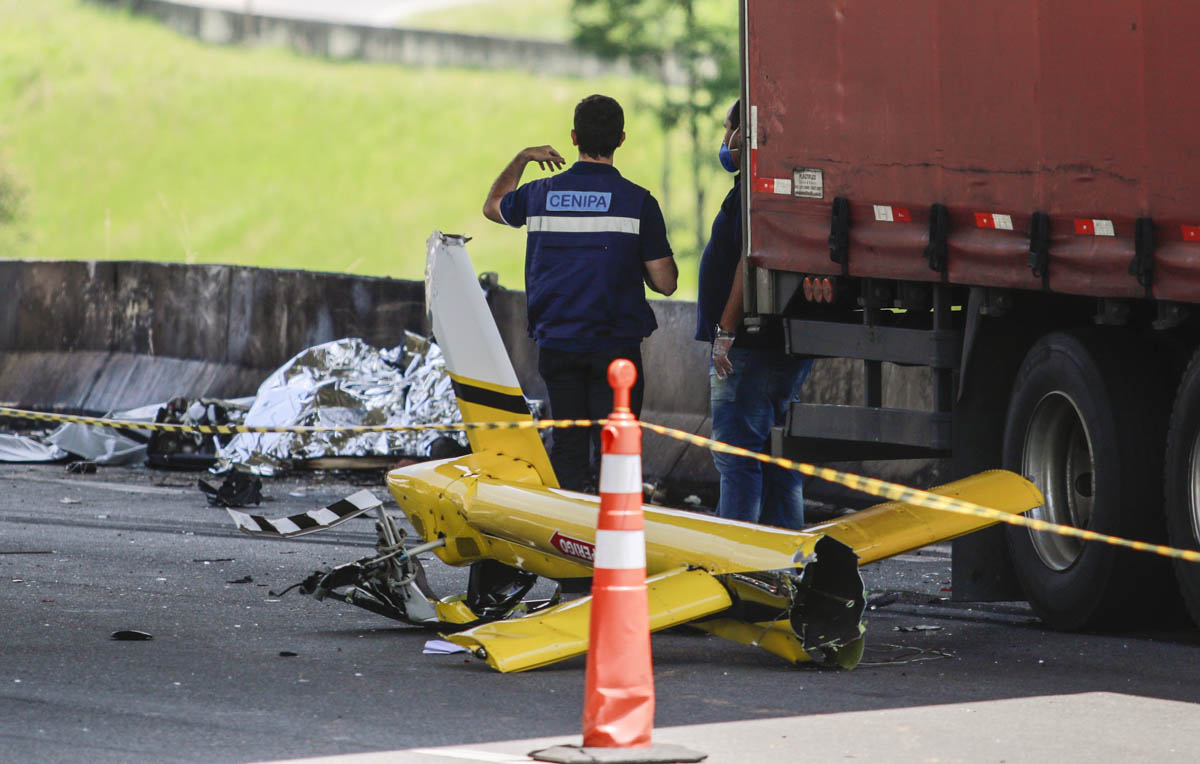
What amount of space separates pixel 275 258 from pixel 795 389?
61570mm

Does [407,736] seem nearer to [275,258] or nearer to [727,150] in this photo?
[727,150]

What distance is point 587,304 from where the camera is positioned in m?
9.02

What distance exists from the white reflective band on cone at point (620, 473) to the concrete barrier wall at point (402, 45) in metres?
85.0

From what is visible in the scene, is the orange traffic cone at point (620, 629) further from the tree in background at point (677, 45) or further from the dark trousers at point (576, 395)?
the tree in background at point (677, 45)

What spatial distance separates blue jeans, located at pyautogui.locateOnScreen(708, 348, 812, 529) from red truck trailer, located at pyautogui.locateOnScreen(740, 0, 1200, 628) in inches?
6.7

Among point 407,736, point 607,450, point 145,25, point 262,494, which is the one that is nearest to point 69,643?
point 407,736

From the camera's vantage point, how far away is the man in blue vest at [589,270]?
9039mm

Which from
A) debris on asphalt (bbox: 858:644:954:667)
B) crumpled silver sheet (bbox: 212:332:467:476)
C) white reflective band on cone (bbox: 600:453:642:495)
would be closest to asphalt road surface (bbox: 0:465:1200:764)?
debris on asphalt (bbox: 858:644:954:667)

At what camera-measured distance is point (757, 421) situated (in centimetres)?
979

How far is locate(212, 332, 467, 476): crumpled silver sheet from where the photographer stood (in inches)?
592

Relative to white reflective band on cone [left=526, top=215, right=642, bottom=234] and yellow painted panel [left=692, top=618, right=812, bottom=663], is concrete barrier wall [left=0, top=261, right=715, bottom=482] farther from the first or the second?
yellow painted panel [left=692, top=618, right=812, bottom=663]

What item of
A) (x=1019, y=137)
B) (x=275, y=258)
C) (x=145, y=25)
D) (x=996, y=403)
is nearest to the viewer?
(x=1019, y=137)

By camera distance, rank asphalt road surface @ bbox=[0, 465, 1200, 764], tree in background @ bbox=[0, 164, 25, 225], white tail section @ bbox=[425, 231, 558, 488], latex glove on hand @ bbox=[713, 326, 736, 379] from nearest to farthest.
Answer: asphalt road surface @ bbox=[0, 465, 1200, 764] → white tail section @ bbox=[425, 231, 558, 488] → latex glove on hand @ bbox=[713, 326, 736, 379] → tree in background @ bbox=[0, 164, 25, 225]

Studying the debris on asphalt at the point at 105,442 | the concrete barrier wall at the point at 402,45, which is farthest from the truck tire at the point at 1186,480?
the concrete barrier wall at the point at 402,45
